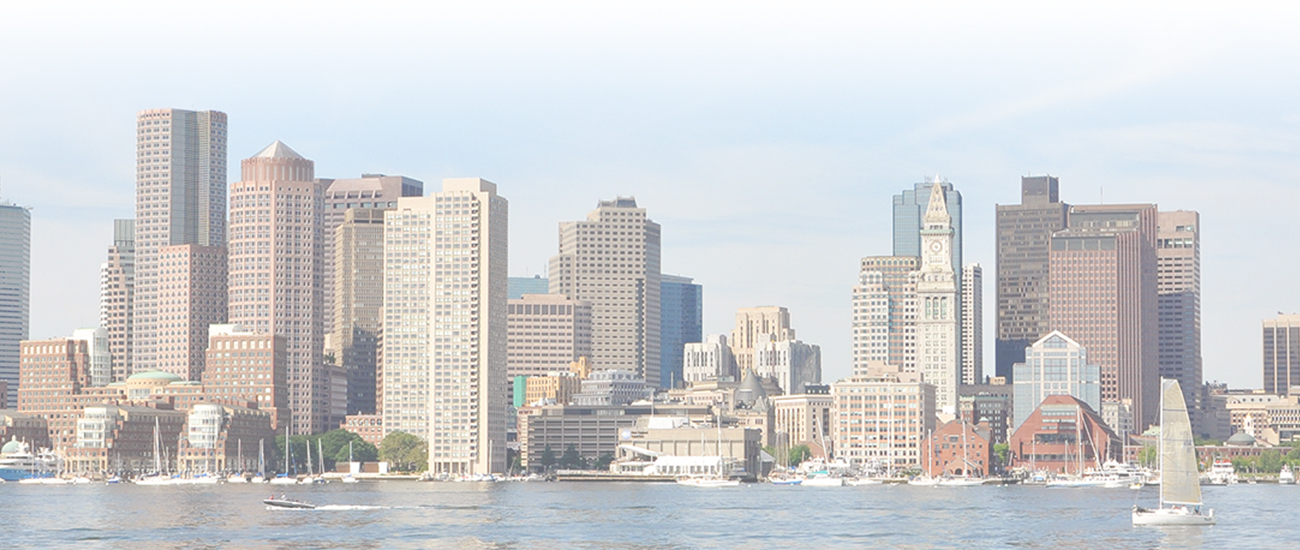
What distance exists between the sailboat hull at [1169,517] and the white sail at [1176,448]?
1.86 m

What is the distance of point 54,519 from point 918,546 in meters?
85.4

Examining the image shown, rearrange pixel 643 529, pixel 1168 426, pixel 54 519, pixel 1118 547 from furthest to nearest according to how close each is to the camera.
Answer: pixel 54 519 → pixel 643 529 → pixel 1168 426 → pixel 1118 547

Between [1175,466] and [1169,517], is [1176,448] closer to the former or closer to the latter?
[1175,466]

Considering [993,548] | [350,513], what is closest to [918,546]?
[993,548]

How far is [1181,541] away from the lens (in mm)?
155000

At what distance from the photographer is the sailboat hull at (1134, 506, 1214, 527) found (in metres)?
168

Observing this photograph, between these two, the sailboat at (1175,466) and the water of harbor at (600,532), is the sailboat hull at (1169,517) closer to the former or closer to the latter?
the sailboat at (1175,466)

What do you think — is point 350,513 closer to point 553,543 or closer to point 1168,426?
point 553,543

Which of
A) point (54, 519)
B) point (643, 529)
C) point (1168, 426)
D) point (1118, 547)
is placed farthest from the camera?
point (54, 519)

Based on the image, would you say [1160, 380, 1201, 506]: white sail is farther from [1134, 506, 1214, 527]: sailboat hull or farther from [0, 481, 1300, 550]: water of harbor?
[0, 481, 1300, 550]: water of harbor

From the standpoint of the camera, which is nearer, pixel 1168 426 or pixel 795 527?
pixel 1168 426

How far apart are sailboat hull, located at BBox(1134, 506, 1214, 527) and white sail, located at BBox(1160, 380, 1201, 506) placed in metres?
1.86

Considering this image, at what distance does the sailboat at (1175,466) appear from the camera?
161500mm

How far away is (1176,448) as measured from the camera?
162 metres
